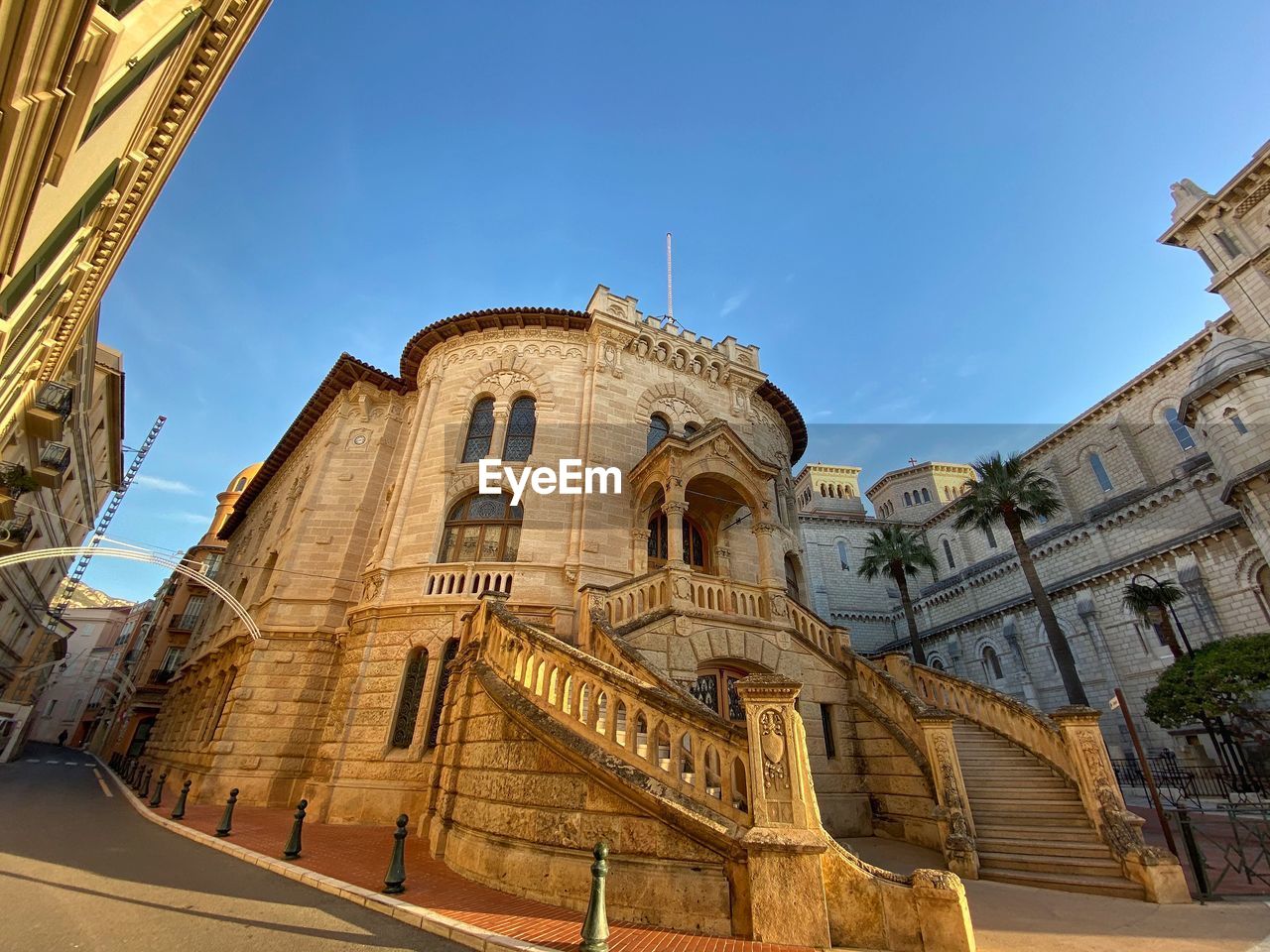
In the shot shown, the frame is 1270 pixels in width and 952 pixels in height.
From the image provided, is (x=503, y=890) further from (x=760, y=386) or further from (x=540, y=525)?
(x=760, y=386)

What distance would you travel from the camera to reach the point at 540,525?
14484 mm

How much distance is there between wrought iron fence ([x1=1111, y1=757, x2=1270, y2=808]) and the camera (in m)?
15.8

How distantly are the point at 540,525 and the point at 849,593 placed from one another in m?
38.6

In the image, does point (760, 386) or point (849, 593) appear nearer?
point (760, 386)

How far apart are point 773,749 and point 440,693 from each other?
32.5 ft

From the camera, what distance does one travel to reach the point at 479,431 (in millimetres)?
16812

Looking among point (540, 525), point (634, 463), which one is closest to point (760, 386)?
point (634, 463)

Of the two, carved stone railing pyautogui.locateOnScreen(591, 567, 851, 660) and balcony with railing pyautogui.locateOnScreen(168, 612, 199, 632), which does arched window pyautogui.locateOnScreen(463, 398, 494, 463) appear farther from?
balcony with railing pyautogui.locateOnScreen(168, 612, 199, 632)

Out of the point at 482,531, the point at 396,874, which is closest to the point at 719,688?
the point at 482,531

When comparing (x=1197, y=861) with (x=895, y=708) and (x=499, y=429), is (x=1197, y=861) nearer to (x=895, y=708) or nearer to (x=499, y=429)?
(x=895, y=708)

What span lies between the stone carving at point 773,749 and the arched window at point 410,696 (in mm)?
10009

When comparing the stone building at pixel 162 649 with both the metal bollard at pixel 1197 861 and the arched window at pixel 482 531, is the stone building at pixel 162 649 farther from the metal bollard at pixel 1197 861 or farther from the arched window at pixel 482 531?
the metal bollard at pixel 1197 861

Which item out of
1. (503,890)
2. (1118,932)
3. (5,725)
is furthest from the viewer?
(5,725)

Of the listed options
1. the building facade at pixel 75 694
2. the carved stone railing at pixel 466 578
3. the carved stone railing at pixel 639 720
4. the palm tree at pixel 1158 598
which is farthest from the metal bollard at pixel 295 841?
the building facade at pixel 75 694
